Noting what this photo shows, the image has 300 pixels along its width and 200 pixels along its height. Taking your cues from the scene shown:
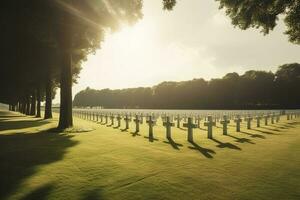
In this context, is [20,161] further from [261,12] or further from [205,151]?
[261,12]

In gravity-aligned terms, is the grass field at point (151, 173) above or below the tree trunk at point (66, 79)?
below

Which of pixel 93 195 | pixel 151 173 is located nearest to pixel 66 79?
pixel 151 173

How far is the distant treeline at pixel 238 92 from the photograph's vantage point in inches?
3725

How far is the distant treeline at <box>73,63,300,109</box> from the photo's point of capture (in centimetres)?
9462

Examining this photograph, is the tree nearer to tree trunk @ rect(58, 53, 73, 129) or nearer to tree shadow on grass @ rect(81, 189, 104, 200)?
tree trunk @ rect(58, 53, 73, 129)

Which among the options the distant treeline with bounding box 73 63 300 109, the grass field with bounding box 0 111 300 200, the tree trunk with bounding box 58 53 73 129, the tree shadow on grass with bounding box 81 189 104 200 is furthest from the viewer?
the distant treeline with bounding box 73 63 300 109

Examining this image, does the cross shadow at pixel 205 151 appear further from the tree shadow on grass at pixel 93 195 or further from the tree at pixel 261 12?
the tree at pixel 261 12

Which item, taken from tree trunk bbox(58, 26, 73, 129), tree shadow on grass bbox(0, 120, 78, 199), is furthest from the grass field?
tree trunk bbox(58, 26, 73, 129)

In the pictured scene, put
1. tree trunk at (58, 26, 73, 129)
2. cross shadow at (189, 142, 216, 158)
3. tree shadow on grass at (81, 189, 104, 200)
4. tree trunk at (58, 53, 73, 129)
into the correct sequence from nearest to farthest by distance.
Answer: tree shadow on grass at (81, 189, 104, 200) → cross shadow at (189, 142, 216, 158) → tree trunk at (58, 53, 73, 129) → tree trunk at (58, 26, 73, 129)

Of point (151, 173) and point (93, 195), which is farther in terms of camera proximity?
point (151, 173)

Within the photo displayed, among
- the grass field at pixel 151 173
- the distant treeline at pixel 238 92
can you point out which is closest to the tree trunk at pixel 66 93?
the grass field at pixel 151 173

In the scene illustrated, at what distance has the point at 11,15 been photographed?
19984mm

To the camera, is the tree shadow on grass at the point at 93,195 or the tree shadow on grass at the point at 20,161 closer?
the tree shadow on grass at the point at 93,195

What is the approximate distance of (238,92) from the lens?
10644 cm
